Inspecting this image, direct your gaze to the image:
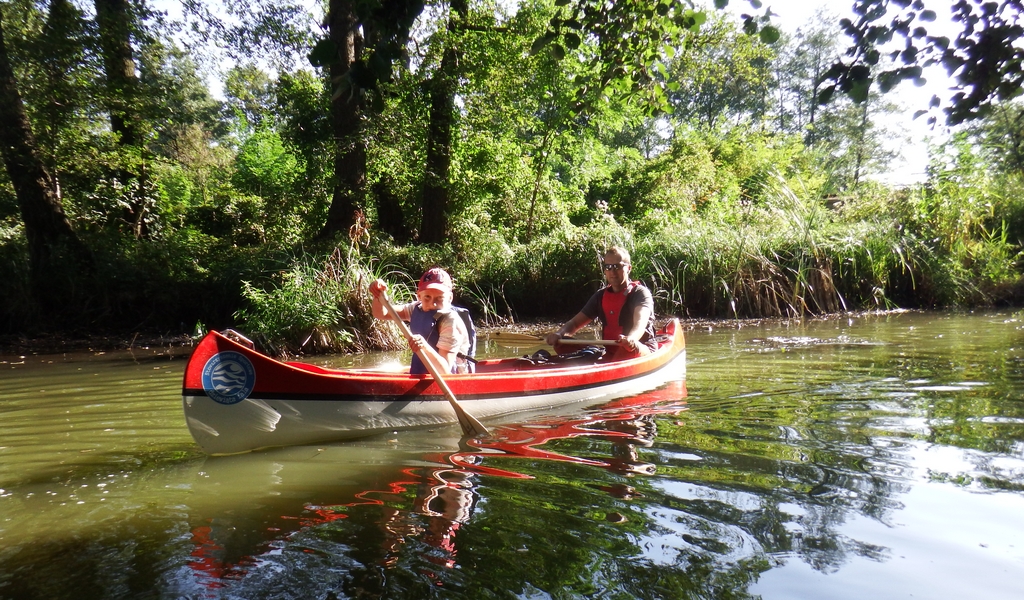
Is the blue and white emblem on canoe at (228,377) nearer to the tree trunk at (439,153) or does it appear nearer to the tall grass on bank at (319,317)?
the tall grass on bank at (319,317)

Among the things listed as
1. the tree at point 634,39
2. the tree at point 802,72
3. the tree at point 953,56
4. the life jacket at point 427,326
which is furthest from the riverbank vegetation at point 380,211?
the tree at point 802,72

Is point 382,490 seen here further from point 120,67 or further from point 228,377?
point 120,67

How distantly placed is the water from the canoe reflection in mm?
16

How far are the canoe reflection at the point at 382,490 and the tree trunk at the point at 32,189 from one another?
10.3 metres

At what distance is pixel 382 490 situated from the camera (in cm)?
413

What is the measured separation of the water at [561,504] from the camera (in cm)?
286

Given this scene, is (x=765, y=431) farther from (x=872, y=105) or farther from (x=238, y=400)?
(x=872, y=105)

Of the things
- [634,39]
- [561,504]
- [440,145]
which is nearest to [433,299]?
[634,39]

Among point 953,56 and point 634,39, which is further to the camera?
point 634,39

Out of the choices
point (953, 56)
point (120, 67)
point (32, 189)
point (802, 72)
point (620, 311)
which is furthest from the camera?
point (802, 72)

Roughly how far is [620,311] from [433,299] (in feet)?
8.15

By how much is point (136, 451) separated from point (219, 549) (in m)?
2.29

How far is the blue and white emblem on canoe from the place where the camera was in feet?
15.3

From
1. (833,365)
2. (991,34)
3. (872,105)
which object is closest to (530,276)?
(833,365)
